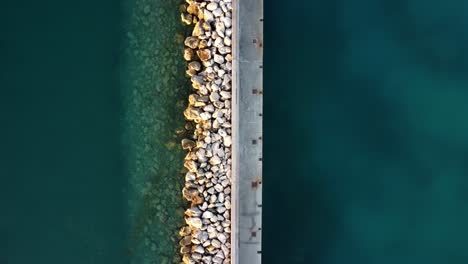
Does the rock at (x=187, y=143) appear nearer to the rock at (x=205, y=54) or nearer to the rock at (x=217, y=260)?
the rock at (x=205, y=54)

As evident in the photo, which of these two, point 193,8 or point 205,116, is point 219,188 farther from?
point 193,8

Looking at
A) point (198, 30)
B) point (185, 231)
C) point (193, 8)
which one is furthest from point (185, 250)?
point (193, 8)

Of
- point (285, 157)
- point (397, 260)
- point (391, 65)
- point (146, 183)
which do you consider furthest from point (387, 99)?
point (146, 183)

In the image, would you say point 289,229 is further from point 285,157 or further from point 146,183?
point 146,183

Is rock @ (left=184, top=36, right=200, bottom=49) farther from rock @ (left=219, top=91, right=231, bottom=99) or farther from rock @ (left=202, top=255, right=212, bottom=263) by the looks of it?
rock @ (left=202, top=255, right=212, bottom=263)

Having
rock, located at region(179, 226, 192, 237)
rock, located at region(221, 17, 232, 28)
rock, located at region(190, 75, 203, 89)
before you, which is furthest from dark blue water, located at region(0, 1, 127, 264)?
rock, located at region(221, 17, 232, 28)
